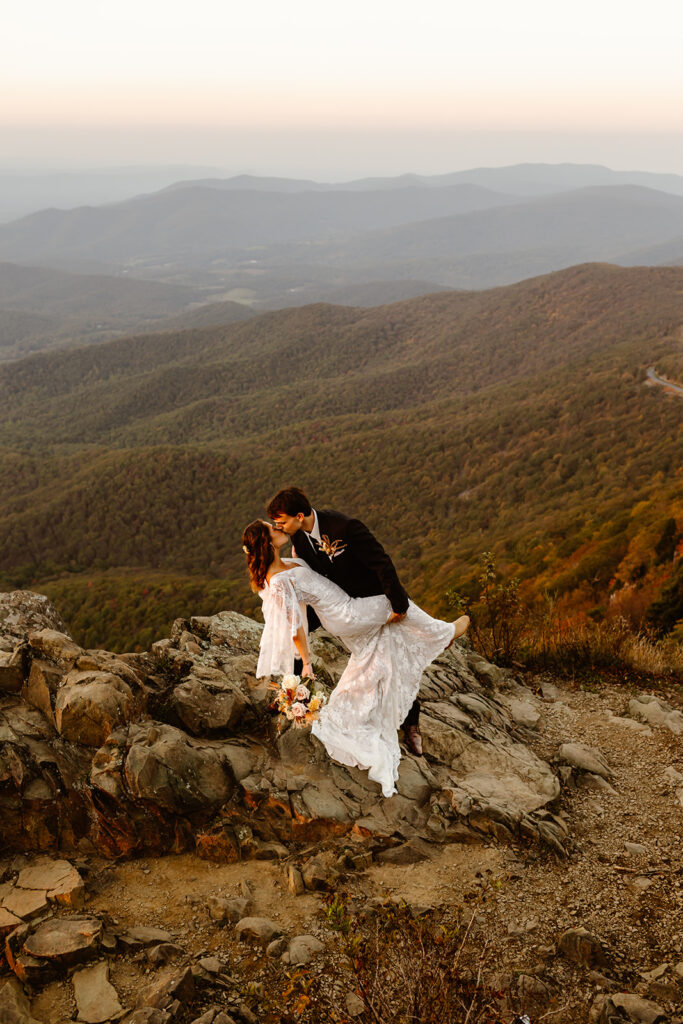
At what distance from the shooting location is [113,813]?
4879 mm

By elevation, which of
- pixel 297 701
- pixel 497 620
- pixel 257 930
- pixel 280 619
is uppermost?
pixel 280 619

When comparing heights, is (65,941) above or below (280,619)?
below

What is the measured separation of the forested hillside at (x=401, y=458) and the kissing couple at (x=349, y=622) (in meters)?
6.74

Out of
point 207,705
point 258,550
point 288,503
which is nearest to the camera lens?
point 288,503

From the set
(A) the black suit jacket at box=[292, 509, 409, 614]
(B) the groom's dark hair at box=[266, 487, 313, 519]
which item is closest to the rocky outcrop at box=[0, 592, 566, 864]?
(A) the black suit jacket at box=[292, 509, 409, 614]

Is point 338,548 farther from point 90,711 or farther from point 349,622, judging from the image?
point 90,711

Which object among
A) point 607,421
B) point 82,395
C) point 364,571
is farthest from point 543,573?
point 82,395

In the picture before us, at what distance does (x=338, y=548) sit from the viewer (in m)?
5.01

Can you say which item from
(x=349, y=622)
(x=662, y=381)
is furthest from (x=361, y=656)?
(x=662, y=381)

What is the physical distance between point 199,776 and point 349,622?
5.67 feet

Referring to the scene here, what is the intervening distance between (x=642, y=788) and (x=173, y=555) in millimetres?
46873

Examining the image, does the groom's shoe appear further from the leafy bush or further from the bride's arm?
the leafy bush

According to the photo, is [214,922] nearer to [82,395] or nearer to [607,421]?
[607,421]

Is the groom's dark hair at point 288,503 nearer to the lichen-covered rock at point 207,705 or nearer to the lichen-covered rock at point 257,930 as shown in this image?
the lichen-covered rock at point 207,705
